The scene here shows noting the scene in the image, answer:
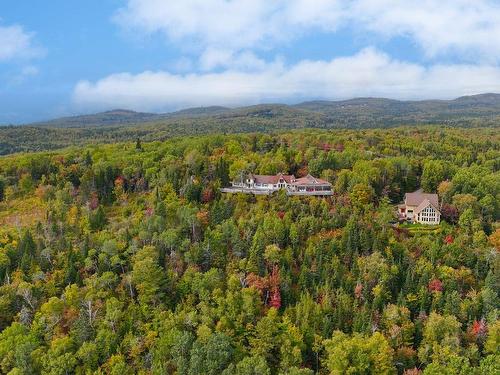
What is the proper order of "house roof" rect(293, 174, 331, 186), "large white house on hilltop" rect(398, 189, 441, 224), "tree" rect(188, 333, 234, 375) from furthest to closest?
"house roof" rect(293, 174, 331, 186), "large white house on hilltop" rect(398, 189, 441, 224), "tree" rect(188, 333, 234, 375)

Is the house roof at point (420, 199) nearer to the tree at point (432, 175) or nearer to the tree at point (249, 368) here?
the tree at point (432, 175)

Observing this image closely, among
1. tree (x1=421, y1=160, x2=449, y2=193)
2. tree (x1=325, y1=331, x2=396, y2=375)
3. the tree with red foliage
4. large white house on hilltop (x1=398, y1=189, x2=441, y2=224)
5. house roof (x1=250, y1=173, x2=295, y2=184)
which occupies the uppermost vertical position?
house roof (x1=250, y1=173, x2=295, y2=184)

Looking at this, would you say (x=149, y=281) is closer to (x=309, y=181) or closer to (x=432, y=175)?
(x=309, y=181)

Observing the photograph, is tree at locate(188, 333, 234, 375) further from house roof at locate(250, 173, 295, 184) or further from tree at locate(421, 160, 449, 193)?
tree at locate(421, 160, 449, 193)

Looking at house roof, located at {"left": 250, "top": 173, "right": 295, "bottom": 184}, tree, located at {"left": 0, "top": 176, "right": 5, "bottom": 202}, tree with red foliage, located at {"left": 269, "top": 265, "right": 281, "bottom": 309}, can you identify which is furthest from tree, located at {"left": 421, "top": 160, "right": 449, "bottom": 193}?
tree, located at {"left": 0, "top": 176, "right": 5, "bottom": 202}

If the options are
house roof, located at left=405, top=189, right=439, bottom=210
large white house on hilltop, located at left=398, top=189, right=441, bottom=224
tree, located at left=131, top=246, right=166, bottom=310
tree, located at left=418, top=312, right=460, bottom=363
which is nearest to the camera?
tree, located at left=418, top=312, right=460, bottom=363

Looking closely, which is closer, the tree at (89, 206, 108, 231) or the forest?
the forest
